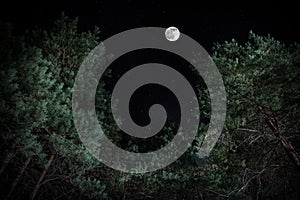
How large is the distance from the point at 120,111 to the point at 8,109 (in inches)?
281

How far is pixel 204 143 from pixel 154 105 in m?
10.5

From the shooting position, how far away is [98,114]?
10.8 m

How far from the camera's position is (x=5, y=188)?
33.1 feet

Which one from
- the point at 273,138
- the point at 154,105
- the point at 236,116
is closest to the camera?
the point at 273,138

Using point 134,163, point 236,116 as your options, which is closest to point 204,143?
point 236,116

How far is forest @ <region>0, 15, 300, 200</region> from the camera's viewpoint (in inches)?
285

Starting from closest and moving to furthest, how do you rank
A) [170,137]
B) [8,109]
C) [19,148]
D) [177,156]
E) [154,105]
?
[8,109]
[19,148]
[177,156]
[170,137]
[154,105]

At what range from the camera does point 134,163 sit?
13.3 metres

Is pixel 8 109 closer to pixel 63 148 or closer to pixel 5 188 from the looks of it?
pixel 63 148

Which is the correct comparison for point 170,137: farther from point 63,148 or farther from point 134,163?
point 63,148

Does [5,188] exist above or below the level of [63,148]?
below

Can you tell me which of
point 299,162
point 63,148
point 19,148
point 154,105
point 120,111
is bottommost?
point 19,148

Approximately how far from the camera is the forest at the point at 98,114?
723 centimetres

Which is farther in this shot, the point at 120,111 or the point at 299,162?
the point at 120,111
